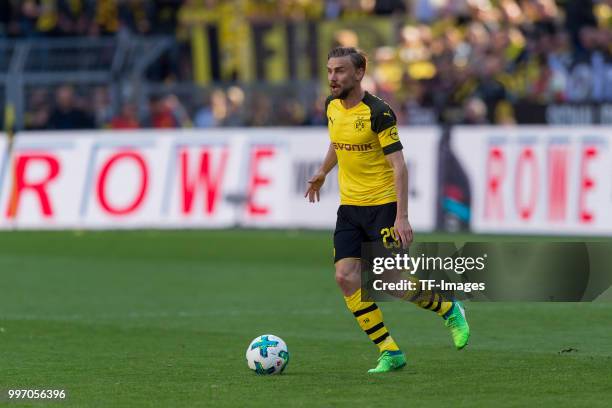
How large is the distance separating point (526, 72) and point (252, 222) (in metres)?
5.01

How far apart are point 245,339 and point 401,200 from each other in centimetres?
291

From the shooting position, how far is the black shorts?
33.1 feet

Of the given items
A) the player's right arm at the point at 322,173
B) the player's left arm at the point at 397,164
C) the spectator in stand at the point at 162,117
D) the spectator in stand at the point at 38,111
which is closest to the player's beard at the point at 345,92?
the player's left arm at the point at 397,164

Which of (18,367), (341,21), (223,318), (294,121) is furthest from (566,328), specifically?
(341,21)

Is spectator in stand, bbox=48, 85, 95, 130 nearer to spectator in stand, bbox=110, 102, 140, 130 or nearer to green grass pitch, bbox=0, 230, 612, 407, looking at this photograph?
spectator in stand, bbox=110, 102, 140, 130

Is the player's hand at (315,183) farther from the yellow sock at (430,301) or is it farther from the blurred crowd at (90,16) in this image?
the blurred crowd at (90,16)

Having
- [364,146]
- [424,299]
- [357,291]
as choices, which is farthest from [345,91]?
[424,299]

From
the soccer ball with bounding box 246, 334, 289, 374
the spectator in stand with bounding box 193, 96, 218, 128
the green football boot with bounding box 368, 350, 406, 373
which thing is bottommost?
the green football boot with bounding box 368, 350, 406, 373

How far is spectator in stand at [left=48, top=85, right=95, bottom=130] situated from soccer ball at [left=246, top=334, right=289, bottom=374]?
53.0 feet

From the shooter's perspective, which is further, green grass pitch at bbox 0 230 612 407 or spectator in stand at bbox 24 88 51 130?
spectator in stand at bbox 24 88 51 130

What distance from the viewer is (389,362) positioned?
10.1 meters

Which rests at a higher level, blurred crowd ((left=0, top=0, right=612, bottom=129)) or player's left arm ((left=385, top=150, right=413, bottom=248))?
blurred crowd ((left=0, top=0, right=612, bottom=129))

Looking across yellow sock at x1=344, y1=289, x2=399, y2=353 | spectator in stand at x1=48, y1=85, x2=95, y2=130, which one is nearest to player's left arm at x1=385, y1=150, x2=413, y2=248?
yellow sock at x1=344, y1=289, x2=399, y2=353

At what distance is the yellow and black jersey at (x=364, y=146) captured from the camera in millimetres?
9945
